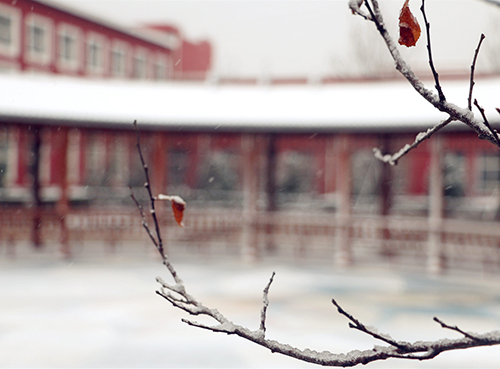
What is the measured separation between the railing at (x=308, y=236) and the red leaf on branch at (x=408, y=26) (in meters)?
10.6

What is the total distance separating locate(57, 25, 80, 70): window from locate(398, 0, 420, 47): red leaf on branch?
2844cm

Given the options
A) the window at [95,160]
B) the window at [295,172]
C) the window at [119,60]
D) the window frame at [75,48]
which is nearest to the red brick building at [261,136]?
the window at [295,172]

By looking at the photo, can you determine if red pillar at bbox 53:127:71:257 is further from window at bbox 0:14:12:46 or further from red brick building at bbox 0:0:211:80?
window at bbox 0:14:12:46

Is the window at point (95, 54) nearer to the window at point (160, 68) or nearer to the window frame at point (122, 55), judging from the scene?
the window frame at point (122, 55)

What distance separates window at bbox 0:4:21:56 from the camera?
82.1 feet

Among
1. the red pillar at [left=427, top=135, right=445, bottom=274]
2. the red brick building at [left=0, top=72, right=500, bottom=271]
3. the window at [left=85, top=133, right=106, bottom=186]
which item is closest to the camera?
the red pillar at [left=427, top=135, right=445, bottom=274]

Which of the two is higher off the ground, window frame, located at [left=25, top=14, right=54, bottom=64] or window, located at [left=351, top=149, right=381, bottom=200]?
window frame, located at [left=25, top=14, right=54, bottom=64]

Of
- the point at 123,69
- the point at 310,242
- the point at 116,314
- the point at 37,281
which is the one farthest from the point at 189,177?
the point at 116,314

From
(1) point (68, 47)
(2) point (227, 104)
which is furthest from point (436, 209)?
(1) point (68, 47)

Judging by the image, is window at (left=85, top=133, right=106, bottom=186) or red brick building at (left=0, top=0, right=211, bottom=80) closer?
red brick building at (left=0, top=0, right=211, bottom=80)

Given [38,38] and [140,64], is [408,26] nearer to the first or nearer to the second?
[38,38]

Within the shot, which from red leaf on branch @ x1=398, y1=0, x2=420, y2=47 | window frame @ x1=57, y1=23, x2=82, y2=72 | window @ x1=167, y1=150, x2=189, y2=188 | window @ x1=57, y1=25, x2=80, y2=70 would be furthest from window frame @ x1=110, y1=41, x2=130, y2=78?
red leaf on branch @ x1=398, y1=0, x2=420, y2=47

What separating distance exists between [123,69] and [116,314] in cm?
2606

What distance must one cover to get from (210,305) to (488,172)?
2178cm
